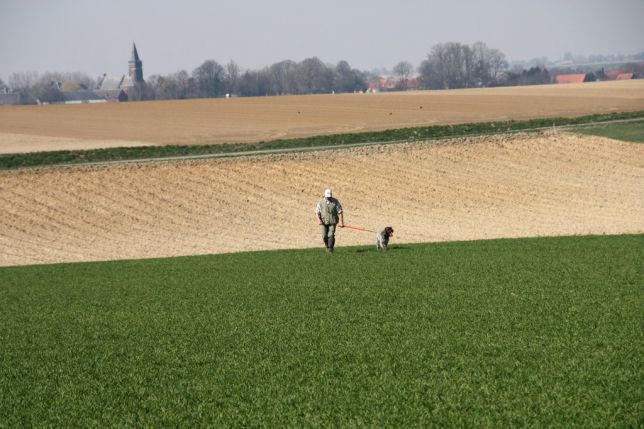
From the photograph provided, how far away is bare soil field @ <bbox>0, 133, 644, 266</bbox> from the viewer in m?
31.8

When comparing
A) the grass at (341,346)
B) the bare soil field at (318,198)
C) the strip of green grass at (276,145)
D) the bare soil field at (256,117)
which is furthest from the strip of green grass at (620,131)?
the grass at (341,346)

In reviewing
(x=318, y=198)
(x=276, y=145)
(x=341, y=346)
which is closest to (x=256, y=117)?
(x=276, y=145)

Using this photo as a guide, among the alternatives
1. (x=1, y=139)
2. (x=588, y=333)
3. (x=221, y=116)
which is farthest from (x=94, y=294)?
(x=221, y=116)

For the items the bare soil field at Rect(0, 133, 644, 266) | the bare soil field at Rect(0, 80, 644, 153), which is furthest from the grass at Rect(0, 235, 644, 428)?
the bare soil field at Rect(0, 80, 644, 153)

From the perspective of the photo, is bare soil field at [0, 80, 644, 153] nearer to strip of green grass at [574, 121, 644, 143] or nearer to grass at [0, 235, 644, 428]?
strip of green grass at [574, 121, 644, 143]

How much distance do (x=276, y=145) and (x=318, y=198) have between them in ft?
46.2

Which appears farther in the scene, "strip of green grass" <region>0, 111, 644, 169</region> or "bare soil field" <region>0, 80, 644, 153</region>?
"bare soil field" <region>0, 80, 644, 153</region>

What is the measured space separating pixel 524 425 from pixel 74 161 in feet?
138

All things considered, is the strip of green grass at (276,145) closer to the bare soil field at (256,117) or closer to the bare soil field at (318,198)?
the bare soil field at (256,117)

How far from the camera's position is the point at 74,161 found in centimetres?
4828

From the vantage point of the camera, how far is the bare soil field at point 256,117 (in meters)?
62.3

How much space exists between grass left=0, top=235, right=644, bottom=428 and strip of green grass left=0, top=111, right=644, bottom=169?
28.8 metres

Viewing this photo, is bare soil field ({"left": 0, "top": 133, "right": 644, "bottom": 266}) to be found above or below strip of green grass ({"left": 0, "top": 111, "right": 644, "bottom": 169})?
below

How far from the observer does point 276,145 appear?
52.8 metres
